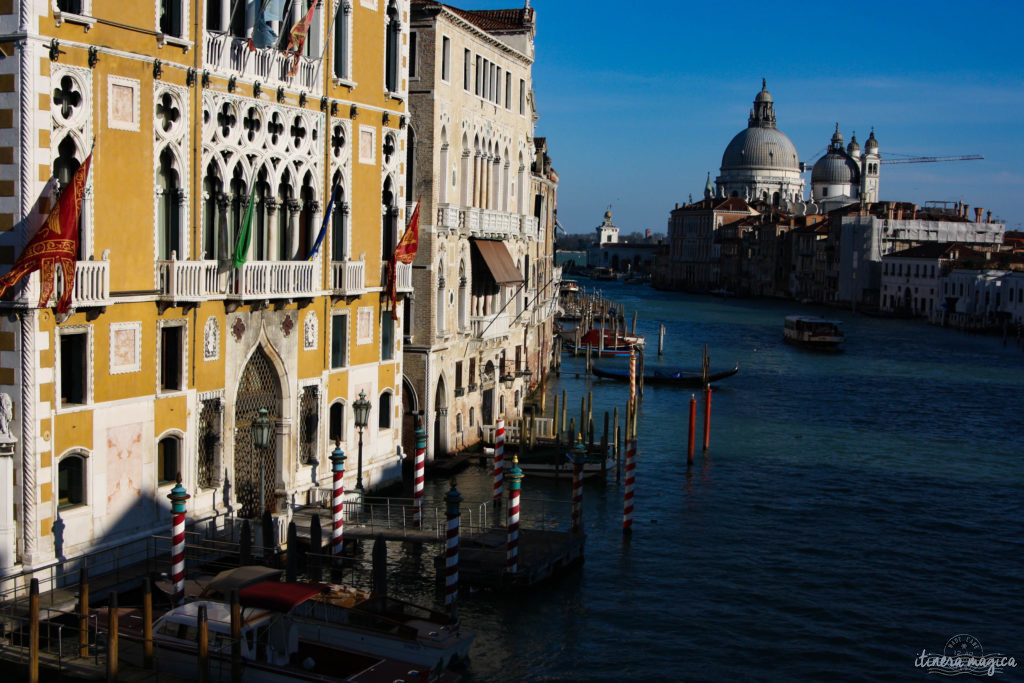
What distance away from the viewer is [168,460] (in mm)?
14258

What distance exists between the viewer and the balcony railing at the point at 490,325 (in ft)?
80.8

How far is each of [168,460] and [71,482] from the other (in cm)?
155

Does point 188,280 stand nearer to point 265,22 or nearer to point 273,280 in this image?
point 273,280

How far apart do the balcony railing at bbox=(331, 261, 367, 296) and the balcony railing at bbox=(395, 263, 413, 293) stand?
1.25m

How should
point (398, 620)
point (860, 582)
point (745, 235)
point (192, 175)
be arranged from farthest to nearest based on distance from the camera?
point (745, 235) < point (860, 582) < point (192, 175) < point (398, 620)

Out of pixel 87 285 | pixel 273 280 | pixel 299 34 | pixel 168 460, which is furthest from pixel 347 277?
pixel 87 285

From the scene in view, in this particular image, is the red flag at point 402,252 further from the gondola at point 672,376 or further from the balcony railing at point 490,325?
the gondola at point 672,376

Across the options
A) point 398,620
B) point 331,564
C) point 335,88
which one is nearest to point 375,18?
point 335,88

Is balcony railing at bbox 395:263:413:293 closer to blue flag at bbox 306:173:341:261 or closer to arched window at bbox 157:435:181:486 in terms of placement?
blue flag at bbox 306:173:341:261

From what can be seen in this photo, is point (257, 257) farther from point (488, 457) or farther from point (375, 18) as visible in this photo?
point (488, 457)

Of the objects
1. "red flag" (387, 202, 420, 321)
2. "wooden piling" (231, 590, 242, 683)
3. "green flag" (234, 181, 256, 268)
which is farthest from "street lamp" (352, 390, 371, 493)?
"wooden piling" (231, 590, 242, 683)

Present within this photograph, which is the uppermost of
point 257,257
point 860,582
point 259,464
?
point 257,257

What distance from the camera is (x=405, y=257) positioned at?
19.1 m

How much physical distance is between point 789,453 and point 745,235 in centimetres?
9547
